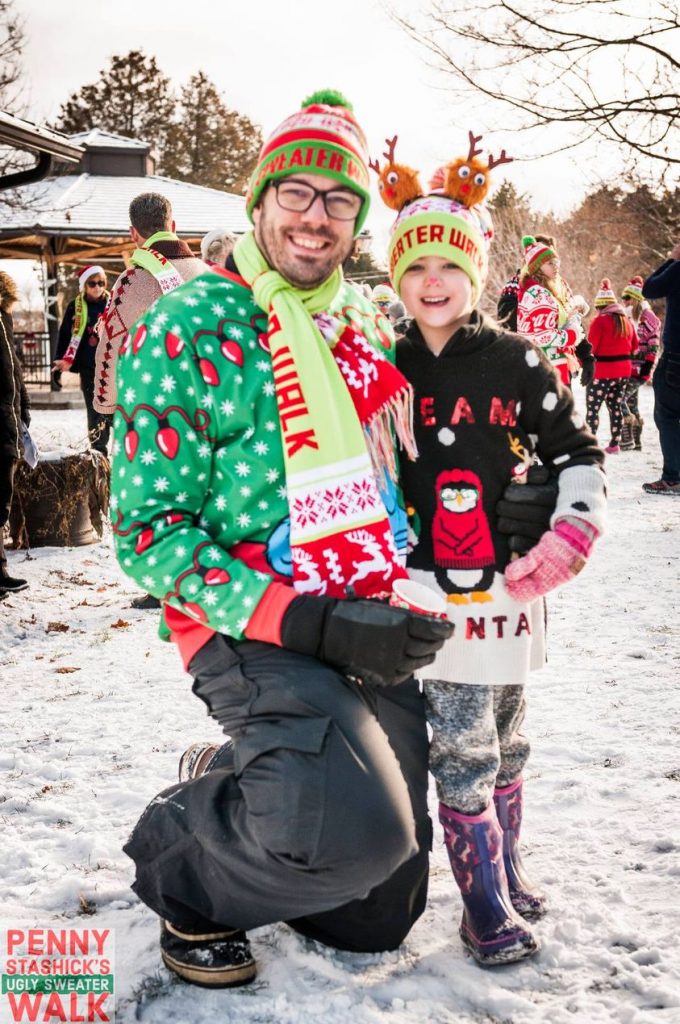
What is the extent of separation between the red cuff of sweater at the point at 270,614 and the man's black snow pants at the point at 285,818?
0.10m

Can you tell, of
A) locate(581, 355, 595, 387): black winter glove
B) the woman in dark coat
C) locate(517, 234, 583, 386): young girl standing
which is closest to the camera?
the woman in dark coat

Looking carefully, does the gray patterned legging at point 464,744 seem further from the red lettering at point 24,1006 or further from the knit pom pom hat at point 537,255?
the knit pom pom hat at point 537,255

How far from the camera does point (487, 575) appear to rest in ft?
7.50

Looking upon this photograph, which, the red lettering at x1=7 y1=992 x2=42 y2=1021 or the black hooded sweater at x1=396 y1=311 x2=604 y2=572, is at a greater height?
the black hooded sweater at x1=396 y1=311 x2=604 y2=572

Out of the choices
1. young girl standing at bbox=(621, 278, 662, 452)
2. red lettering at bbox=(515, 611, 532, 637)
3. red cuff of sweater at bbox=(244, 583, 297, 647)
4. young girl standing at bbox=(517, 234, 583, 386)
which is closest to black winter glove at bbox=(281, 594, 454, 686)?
red cuff of sweater at bbox=(244, 583, 297, 647)

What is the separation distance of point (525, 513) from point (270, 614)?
0.72 metres

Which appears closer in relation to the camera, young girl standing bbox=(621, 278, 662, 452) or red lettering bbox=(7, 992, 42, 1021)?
red lettering bbox=(7, 992, 42, 1021)

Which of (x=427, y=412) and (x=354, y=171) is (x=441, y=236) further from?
(x=427, y=412)

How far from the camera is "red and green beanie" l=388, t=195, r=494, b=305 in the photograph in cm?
229

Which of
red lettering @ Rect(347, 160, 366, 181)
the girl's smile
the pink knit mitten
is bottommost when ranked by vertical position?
the pink knit mitten

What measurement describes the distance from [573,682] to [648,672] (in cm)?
37

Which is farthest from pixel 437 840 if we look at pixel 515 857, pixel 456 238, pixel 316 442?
pixel 456 238

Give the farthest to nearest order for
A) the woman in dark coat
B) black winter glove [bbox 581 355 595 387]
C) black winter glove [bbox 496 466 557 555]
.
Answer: black winter glove [bbox 581 355 595 387], the woman in dark coat, black winter glove [bbox 496 466 557 555]

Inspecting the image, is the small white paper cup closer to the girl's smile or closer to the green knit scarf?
the green knit scarf
